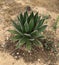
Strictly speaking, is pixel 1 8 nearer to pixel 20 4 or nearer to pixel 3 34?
pixel 20 4

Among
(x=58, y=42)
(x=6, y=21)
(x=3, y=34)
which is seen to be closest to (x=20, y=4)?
(x=6, y=21)

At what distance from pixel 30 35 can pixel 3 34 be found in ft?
3.13

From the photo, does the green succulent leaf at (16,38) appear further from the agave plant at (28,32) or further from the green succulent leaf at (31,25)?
the green succulent leaf at (31,25)

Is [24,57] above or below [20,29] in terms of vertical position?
below

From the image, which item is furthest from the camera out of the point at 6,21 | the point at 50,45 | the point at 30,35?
the point at 6,21

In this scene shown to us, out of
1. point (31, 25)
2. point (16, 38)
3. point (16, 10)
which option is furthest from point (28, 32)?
point (16, 10)

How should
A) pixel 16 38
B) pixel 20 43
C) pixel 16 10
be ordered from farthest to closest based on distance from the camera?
pixel 16 10
pixel 16 38
pixel 20 43

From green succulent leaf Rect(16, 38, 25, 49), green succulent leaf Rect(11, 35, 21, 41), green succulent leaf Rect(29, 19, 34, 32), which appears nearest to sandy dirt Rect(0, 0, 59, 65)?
green succulent leaf Rect(16, 38, 25, 49)

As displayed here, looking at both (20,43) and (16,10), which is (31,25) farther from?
(16,10)

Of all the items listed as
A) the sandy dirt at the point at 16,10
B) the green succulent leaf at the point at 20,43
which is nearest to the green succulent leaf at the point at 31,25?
the green succulent leaf at the point at 20,43

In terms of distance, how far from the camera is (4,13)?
6.53 m

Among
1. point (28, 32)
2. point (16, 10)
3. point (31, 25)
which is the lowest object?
point (16, 10)

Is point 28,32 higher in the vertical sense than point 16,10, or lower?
higher

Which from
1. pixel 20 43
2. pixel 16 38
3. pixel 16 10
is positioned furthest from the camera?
pixel 16 10
